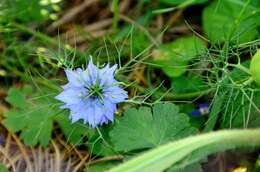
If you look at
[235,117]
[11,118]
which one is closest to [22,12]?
[11,118]

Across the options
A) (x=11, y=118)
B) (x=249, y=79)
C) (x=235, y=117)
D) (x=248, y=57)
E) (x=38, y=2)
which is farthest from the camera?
(x=38, y=2)

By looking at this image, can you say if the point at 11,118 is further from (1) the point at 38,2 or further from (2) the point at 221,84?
(2) the point at 221,84

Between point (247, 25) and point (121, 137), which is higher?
point (247, 25)

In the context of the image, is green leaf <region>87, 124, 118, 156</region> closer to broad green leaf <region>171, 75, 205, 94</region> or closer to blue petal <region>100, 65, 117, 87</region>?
blue petal <region>100, 65, 117, 87</region>

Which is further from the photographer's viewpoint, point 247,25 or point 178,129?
point 247,25

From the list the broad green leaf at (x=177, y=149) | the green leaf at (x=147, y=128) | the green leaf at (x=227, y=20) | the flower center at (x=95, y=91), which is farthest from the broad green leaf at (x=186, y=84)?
the broad green leaf at (x=177, y=149)

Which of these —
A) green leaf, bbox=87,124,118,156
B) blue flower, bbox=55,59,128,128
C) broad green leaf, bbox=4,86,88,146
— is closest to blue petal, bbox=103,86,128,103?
blue flower, bbox=55,59,128,128

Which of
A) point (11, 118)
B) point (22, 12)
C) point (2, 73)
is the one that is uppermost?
point (22, 12)

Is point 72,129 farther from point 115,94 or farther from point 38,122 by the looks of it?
point 115,94
